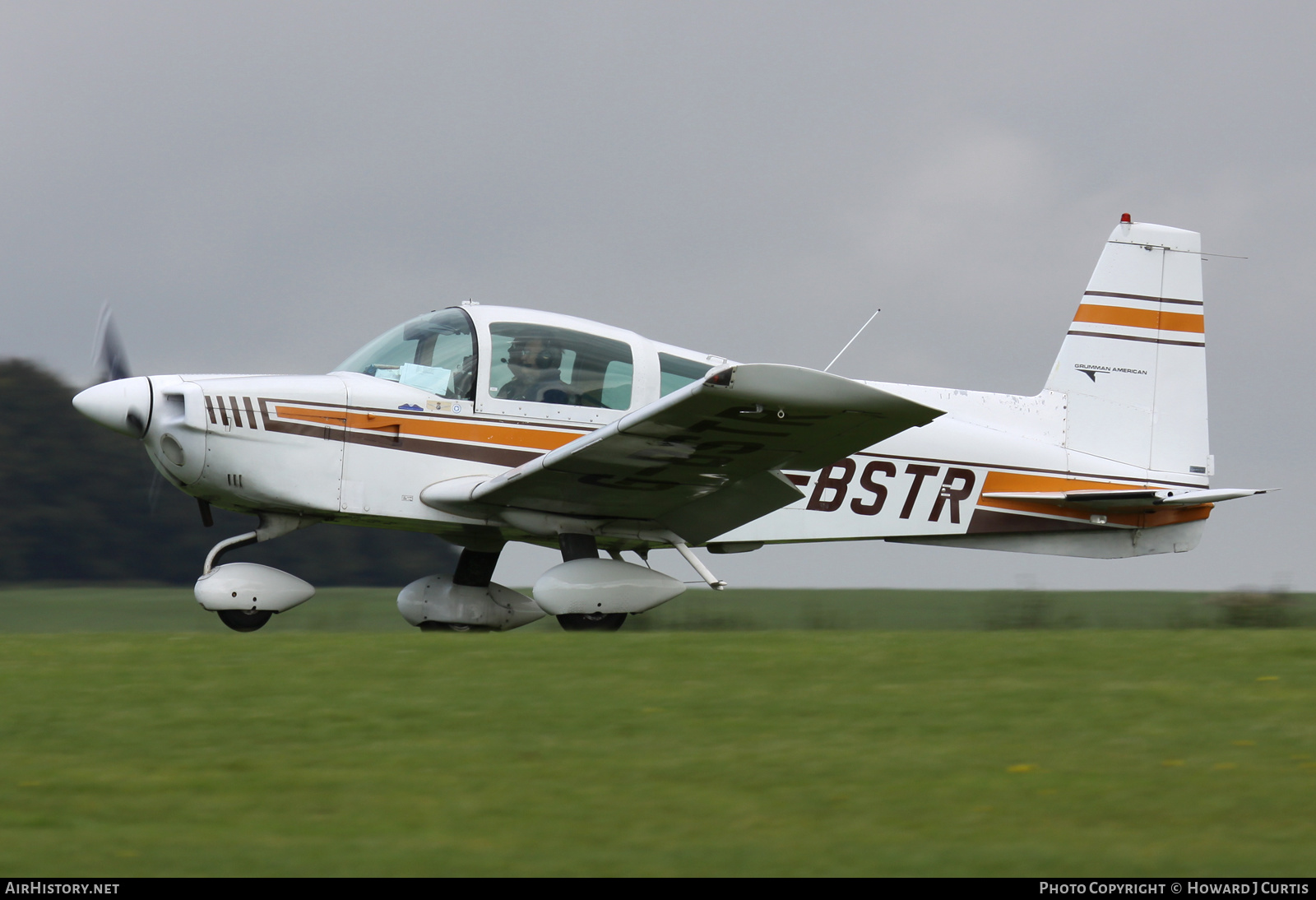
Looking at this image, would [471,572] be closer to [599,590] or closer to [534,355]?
[599,590]

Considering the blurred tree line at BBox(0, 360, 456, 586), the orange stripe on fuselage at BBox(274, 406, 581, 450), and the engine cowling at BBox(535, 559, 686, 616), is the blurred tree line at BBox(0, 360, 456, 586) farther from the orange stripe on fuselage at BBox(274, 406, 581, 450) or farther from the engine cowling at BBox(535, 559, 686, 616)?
the engine cowling at BBox(535, 559, 686, 616)

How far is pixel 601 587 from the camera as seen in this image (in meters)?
8.52

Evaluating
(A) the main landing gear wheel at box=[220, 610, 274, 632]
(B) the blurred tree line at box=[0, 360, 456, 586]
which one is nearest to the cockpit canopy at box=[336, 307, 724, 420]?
(A) the main landing gear wheel at box=[220, 610, 274, 632]

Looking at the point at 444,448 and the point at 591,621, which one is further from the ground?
the point at 444,448

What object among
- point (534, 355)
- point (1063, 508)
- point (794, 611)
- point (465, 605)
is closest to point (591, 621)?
point (465, 605)

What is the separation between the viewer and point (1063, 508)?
1020 cm

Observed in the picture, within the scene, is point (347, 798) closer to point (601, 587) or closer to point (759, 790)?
point (759, 790)

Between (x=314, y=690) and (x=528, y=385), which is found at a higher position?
(x=528, y=385)

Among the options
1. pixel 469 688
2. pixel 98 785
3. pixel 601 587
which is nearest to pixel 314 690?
pixel 469 688

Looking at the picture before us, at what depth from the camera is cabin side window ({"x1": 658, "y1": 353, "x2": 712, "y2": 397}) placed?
922 cm

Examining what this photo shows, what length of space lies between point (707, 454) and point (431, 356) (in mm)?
2244

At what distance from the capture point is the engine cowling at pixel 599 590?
8477 mm

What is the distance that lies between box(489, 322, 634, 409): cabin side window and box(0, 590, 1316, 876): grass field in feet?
7.78

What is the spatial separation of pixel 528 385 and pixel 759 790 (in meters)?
5.13
